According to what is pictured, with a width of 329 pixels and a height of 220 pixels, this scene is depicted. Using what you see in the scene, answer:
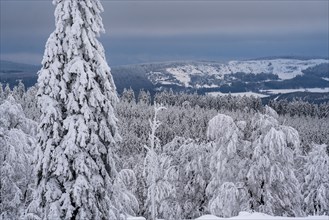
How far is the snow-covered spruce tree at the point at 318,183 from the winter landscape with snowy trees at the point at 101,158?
7 cm

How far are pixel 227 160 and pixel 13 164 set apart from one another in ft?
38.0

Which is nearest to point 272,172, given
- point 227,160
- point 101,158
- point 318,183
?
point 227,160

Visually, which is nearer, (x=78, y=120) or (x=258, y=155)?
(x=78, y=120)

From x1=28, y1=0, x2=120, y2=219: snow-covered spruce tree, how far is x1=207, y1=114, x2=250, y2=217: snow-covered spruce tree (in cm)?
943

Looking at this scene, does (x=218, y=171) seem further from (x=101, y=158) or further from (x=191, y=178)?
(x=101, y=158)

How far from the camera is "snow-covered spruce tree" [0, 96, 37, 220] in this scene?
60.1 feet

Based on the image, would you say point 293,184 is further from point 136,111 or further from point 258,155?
point 136,111

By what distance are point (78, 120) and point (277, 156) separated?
12763 millimetres

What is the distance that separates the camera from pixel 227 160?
23.2 m

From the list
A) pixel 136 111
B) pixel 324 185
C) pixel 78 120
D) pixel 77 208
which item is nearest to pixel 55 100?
pixel 78 120

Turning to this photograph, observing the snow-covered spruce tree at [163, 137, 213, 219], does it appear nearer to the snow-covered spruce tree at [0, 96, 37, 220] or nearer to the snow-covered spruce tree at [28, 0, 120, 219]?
the snow-covered spruce tree at [0, 96, 37, 220]

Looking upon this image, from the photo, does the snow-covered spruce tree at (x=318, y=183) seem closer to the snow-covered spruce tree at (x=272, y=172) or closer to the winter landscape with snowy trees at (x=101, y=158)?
the winter landscape with snowy trees at (x=101, y=158)

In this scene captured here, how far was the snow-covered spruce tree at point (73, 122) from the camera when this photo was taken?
45.0 ft

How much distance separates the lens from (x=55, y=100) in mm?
14000
